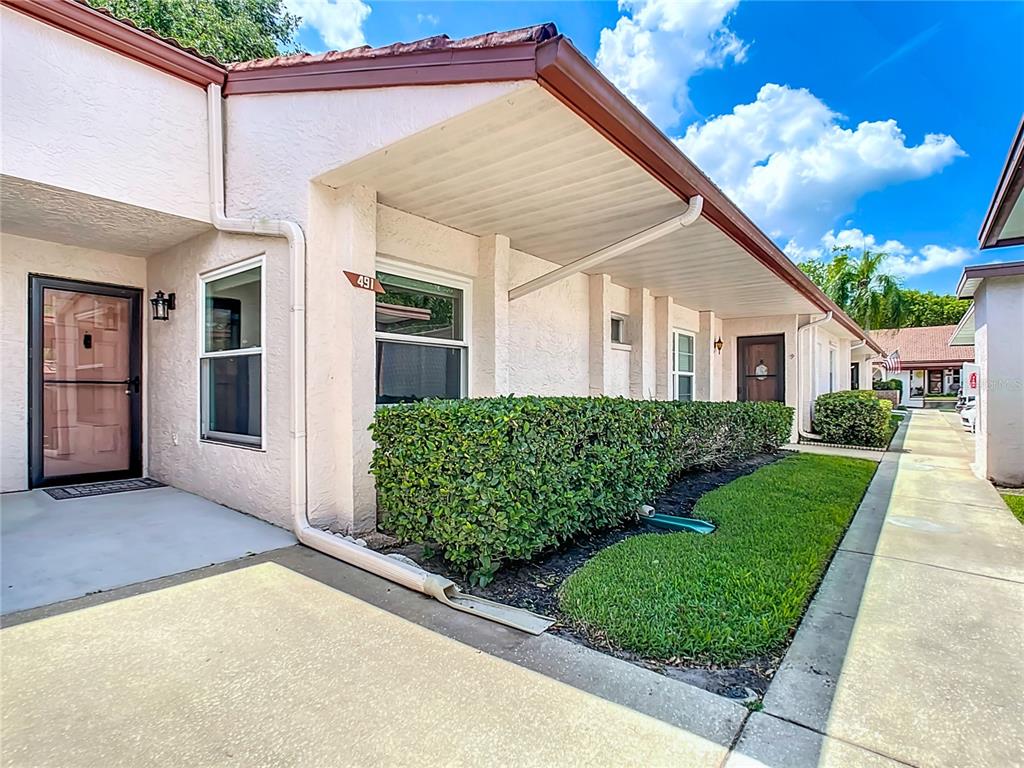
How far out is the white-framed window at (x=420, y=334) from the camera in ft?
16.4

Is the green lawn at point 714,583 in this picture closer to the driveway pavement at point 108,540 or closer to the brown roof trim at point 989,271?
the driveway pavement at point 108,540

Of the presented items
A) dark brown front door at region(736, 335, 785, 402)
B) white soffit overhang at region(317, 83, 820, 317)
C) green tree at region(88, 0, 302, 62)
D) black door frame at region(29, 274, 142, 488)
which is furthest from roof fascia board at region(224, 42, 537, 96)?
dark brown front door at region(736, 335, 785, 402)

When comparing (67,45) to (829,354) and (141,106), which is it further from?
(829,354)

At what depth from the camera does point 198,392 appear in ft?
17.7

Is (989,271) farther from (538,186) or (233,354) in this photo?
(233,354)

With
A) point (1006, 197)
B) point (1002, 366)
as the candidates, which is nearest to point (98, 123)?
point (1006, 197)

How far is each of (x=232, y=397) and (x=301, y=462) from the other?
152 centimetres

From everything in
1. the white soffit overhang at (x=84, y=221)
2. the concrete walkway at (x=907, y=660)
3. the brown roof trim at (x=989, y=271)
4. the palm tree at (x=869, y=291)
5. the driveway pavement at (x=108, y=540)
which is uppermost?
the palm tree at (x=869, y=291)

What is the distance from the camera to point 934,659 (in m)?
2.53

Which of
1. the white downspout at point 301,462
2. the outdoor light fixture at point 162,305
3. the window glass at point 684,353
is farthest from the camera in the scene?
the window glass at point 684,353

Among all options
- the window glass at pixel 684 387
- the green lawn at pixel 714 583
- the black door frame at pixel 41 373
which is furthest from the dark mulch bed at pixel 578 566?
the window glass at pixel 684 387

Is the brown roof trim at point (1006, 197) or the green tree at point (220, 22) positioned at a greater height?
the green tree at point (220, 22)

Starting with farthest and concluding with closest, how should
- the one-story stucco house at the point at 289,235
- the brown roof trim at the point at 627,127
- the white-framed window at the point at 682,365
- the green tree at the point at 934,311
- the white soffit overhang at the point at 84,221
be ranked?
the green tree at the point at 934,311
the white-framed window at the point at 682,365
the white soffit overhang at the point at 84,221
the one-story stucco house at the point at 289,235
the brown roof trim at the point at 627,127

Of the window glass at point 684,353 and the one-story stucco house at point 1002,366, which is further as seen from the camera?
the window glass at point 684,353
